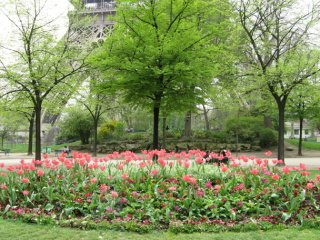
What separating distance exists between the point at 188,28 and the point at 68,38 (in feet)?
24.3

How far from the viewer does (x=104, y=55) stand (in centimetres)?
1142

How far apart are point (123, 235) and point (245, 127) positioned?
24.8m

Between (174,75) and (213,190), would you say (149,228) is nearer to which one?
(213,190)

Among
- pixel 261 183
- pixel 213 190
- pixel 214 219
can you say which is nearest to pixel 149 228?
pixel 214 219

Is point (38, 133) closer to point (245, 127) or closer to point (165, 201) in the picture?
point (165, 201)

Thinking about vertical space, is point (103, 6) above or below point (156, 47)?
above

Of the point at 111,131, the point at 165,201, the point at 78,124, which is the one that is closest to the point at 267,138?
the point at 111,131

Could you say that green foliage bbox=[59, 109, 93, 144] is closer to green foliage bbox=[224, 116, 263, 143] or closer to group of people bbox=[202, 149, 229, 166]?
green foliage bbox=[224, 116, 263, 143]

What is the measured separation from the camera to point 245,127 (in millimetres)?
27922

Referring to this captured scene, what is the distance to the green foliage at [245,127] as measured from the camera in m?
27.1

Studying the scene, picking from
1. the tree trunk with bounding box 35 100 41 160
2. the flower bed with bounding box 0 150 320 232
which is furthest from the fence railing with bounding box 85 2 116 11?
the flower bed with bounding box 0 150 320 232

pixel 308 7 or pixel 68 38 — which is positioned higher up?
pixel 308 7

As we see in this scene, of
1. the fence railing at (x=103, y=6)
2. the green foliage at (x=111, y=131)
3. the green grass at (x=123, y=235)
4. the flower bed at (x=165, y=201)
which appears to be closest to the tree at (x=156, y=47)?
the flower bed at (x=165, y=201)

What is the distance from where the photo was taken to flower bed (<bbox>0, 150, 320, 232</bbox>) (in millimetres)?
5148
